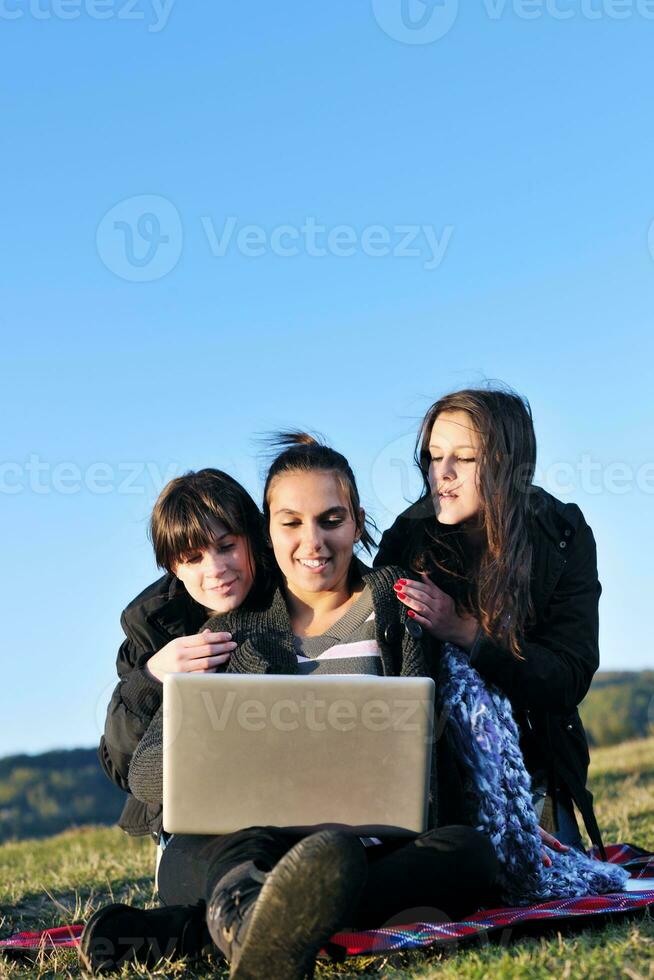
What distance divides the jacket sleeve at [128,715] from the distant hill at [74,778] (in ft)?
57.2

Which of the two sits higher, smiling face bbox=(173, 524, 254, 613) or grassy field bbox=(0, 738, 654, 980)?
smiling face bbox=(173, 524, 254, 613)

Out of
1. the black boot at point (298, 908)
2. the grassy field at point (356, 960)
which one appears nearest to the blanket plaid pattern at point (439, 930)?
the grassy field at point (356, 960)

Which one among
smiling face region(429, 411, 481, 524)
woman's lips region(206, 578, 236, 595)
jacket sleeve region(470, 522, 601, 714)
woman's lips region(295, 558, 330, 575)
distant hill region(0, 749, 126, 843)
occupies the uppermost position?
smiling face region(429, 411, 481, 524)

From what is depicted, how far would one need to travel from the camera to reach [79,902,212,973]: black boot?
3551 mm

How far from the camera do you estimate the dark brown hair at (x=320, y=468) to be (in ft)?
14.7

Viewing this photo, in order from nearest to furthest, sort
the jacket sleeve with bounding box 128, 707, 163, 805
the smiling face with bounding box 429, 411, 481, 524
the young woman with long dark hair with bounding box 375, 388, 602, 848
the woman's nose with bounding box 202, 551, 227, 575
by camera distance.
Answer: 1. the jacket sleeve with bounding box 128, 707, 163, 805
2. the woman's nose with bounding box 202, 551, 227, 575
3. the young woman with long dark hair with bounding box 375, 388, 602, 848
4. the smiling face with bounding box 429, 411, 481, 524

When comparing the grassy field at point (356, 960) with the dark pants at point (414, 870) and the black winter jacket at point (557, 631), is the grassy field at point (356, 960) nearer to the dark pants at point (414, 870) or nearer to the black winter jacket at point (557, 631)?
the dark pants at point (414, 870)

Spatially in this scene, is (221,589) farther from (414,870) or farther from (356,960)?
(356,960)

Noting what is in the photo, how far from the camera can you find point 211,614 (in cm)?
478

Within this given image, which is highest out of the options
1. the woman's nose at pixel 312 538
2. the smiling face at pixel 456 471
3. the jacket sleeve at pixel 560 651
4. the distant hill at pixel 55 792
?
the smiling face at pixel 456 471

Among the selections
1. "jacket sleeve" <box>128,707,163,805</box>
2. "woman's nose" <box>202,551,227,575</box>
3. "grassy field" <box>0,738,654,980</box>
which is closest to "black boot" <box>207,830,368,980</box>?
"grassy field" <box>0,738,654,980</box>

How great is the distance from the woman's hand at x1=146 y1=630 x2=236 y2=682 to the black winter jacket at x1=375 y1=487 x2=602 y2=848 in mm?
896

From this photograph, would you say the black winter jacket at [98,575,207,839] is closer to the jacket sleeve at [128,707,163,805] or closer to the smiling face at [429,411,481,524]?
the jacket sleeve at [128,707,163,805]

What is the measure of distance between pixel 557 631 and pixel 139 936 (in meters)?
2.20
